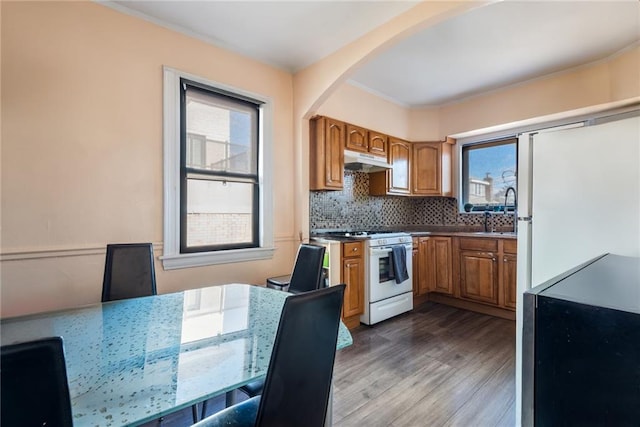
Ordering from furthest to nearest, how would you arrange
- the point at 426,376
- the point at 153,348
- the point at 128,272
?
1. the point at 426,376
2. the point at 128,272
3. the point at 153,348

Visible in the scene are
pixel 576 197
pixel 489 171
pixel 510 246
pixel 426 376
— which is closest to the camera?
pixel 576 197

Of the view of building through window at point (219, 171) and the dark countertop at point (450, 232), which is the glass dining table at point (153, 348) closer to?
the view of building through window at point (219, 171)

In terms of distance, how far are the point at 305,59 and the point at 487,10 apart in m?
1.56

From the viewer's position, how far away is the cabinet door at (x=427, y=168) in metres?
4.15

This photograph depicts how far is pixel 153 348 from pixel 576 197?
6.75 feet

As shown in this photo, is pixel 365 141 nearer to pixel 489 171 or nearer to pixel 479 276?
pixel 489 171

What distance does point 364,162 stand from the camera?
345cm

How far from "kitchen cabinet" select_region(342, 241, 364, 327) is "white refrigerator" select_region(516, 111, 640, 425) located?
5.10 ft

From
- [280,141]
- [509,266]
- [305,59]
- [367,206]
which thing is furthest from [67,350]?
[509,266]

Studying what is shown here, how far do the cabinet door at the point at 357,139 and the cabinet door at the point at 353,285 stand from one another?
130 cm

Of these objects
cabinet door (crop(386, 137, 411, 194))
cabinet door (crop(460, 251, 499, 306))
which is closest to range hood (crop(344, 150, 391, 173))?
cabinet door (crop(386, 137, 411, 194))

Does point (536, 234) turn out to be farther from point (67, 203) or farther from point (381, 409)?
point (67, 203)

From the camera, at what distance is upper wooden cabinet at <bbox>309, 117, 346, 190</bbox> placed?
3.16m

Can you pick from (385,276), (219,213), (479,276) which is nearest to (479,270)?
(479,276)
